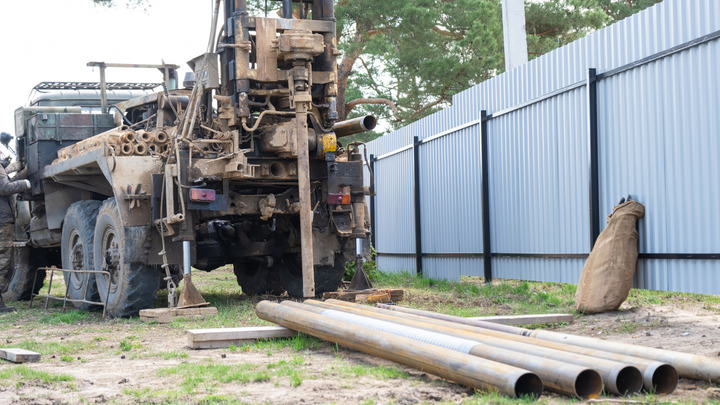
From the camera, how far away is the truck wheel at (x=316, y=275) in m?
10.4

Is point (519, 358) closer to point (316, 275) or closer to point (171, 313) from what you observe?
point (171, 313)

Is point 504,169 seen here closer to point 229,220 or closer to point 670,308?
point 670,308

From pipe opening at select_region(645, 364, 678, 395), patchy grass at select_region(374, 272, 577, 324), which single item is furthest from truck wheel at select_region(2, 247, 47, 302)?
pipe opening at select_region(645, 364, 678, 395)

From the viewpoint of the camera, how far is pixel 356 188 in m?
9.77

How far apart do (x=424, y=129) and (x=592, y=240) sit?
561 centimetres

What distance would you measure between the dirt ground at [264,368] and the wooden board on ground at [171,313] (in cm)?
17

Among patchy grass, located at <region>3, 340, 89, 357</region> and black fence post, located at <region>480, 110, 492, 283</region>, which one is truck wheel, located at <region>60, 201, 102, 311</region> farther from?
black fence post, located at <region>480, 110, 492, 283</region>

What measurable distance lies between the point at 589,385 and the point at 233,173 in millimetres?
5617

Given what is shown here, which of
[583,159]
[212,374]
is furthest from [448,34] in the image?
[212,374]

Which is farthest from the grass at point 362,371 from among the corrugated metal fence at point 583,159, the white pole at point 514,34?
the white pole at point 514,34

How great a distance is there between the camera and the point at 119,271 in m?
9.37

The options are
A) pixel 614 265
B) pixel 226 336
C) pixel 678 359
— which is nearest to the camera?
pixel 678 359

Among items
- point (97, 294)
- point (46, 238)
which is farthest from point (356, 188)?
point (46, 238)

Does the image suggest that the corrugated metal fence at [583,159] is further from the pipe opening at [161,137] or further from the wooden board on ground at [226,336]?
the pipe opening at [161,137]
